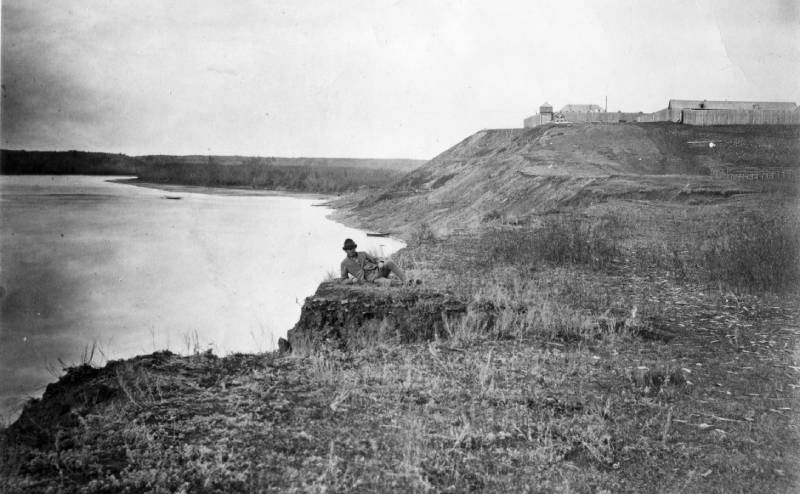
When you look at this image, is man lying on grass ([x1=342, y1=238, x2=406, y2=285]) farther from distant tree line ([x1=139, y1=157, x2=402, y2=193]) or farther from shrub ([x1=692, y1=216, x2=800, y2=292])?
distant tree line ([x1=139, y1=157, x2=402, y2=193])

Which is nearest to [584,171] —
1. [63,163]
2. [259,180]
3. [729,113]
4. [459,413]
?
[729,113]

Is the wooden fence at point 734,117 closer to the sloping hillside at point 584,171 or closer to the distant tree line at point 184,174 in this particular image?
the sloping hillside at point 584,171

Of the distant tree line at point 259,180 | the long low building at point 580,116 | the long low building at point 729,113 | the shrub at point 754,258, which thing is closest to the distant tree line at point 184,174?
the distant tree line at point 259,180

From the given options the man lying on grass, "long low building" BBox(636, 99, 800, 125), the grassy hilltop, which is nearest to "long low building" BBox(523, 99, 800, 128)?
"long low building" BBox(636, 99, 800, 125)

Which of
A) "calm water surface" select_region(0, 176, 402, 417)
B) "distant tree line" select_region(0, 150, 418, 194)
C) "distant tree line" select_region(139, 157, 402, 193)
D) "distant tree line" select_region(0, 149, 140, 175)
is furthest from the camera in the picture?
"distant tree line" select_region(139, 157, 402, 193)

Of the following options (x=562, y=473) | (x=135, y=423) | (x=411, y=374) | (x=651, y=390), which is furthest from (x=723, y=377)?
(x=135, y=423)

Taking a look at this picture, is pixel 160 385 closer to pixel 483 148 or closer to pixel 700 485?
pixel 700 485

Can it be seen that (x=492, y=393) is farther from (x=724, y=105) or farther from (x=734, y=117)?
(x=724, y=105)
